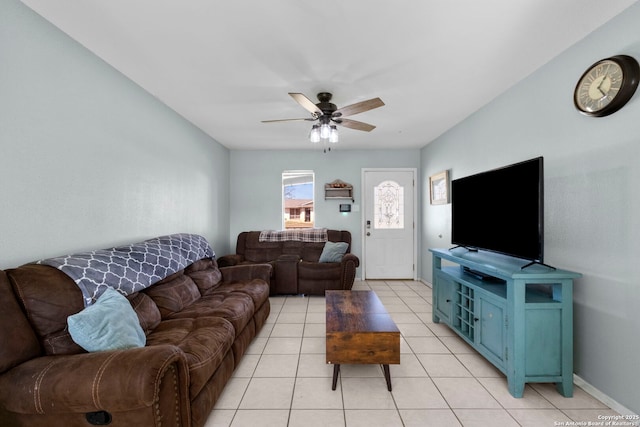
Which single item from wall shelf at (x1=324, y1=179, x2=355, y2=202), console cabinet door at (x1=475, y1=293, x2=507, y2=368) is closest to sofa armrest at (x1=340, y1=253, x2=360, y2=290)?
wall shelf at (x1=324, y1=179, x2=355, y2=202)

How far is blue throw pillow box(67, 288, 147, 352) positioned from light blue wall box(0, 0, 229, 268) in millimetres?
551

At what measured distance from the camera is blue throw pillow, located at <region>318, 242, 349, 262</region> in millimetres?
4332

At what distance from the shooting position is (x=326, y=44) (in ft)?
6.45

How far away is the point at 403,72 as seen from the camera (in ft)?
7.72

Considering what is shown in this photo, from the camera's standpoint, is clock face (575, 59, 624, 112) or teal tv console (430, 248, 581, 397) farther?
teal tv console (430, 248, 581, 397)

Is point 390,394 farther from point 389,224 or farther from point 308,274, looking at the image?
point 389,224

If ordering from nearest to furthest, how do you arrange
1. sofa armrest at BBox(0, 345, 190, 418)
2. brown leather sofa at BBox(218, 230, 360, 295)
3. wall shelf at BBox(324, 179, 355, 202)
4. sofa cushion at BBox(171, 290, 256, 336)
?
sofa armrest at BBox(0, 345, 190, 418) < sofa cushion at BBox(171, 290, 256, 336) < brown leather sofa at BBox(218, 230, 360, 295) < wall shelf at BBox(324, 179, 355, 202)

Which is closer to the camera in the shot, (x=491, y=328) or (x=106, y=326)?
(x=106, y=326)

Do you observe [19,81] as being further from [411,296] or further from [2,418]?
[411,296]

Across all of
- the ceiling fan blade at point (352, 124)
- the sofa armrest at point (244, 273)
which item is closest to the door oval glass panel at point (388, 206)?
the ceiling fan blade at point (352, 124)

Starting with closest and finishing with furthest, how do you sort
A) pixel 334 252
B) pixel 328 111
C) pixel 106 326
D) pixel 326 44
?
1. pixel 106 326
2. pixel 326 44
3. pixel 328 111
4. pixel 334 252

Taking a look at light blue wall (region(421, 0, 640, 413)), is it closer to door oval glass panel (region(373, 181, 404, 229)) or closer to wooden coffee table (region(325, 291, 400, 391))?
wooden coffee table (region(325, 291, 400, 391))

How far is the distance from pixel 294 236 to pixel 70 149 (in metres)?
3.30

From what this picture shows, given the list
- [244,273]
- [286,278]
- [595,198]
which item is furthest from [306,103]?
[286,278]
